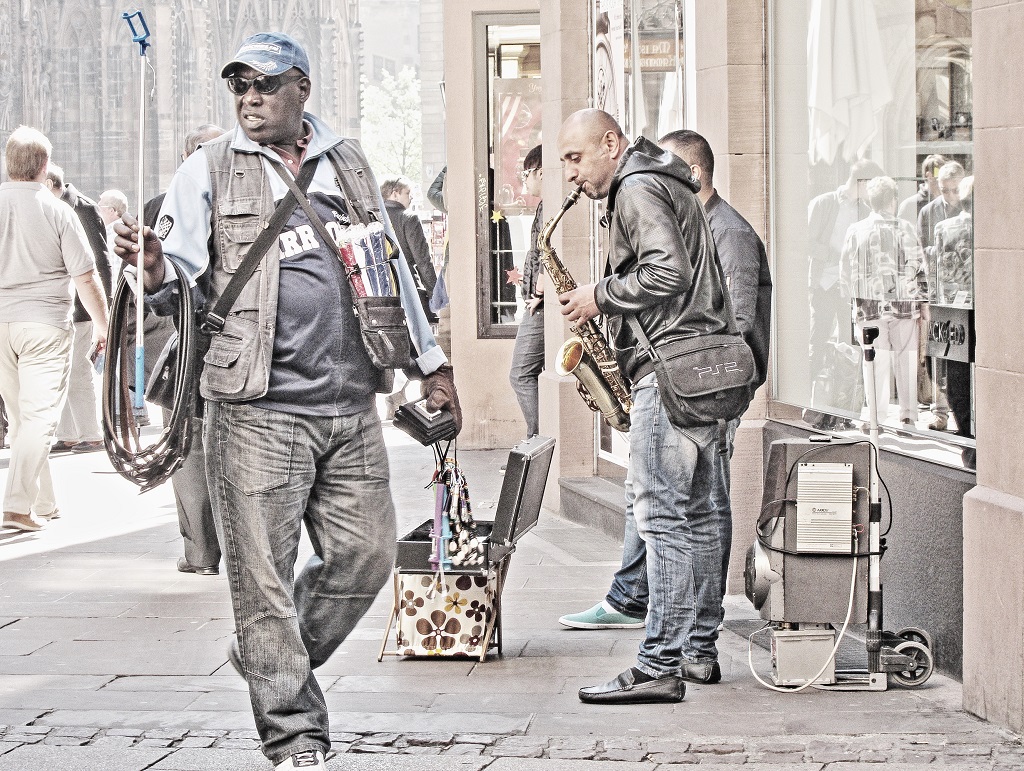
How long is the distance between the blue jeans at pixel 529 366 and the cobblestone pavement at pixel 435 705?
259cm

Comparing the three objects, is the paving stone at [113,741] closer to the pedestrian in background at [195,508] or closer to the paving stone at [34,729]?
the paving stone at [34,729]

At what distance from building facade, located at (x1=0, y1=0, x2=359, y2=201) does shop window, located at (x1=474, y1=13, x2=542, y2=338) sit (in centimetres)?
5487

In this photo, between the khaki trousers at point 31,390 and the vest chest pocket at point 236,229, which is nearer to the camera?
the vest chest pocket at point 236,229

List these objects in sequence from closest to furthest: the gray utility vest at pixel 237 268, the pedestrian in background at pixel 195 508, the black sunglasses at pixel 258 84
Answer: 1. the gray utility vest at pixel 237 268
2. the black sunglasses at pixel 258 84
3. the pedestrian in background at pixel 195 508

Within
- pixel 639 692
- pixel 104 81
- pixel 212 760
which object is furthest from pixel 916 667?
pixel 104 81

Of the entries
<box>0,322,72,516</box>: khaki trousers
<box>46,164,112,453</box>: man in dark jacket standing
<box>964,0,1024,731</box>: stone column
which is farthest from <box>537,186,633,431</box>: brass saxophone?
<box>46,164,112,453</box>: man in dark jacket standing

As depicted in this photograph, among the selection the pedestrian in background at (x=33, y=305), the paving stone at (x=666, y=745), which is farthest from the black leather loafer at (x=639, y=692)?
the pedestrian in background at (x=33, y=305)

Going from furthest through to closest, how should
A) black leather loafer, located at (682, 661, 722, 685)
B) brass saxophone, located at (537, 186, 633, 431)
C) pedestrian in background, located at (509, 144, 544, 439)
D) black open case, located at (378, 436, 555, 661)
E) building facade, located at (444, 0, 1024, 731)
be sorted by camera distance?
pedestrian in background, located at (509, 144, 544, 439) → brass saxophone, located at (537, 186, 633, 431) → black open case, located at (378, 436, 555, 661) → black leather loafer, located at (682, 661, 722, 685) → building facade, located at (444, 0, 1024, 731)

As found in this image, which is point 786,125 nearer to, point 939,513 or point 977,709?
point 939,513

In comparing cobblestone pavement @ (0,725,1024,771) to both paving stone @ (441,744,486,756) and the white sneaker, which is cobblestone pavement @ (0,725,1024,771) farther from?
the white sneaker

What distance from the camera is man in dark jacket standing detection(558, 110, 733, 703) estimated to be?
4.96m

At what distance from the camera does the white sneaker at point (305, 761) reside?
13.5 feet

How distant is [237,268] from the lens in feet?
13.9

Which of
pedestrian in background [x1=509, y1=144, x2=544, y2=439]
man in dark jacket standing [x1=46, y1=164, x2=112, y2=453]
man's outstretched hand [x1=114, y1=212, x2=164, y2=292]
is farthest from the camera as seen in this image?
man in dark jacket standing [x1=46, y1=164, x2=112, y2=453]
